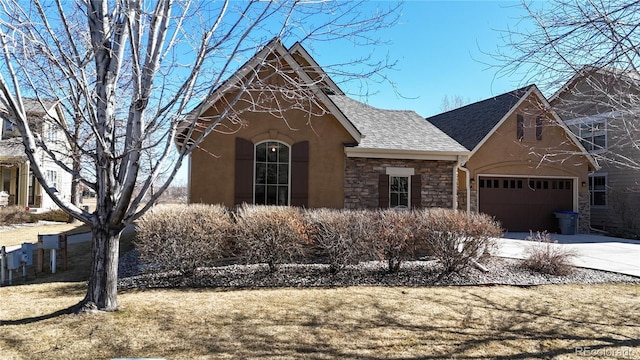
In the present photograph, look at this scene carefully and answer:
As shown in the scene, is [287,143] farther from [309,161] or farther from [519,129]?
[519,129]

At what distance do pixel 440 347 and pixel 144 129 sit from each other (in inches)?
190

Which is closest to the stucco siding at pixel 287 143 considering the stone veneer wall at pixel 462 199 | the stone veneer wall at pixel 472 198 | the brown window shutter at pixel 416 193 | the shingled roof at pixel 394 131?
the shingled roof at pixel 394 131

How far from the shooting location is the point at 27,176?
2197 cm

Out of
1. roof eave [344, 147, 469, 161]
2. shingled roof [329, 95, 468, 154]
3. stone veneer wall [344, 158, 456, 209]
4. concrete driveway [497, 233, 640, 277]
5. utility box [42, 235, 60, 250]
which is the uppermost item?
shingled roof [329, 95, 468, 154]

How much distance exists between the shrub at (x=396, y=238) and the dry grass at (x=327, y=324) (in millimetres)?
989

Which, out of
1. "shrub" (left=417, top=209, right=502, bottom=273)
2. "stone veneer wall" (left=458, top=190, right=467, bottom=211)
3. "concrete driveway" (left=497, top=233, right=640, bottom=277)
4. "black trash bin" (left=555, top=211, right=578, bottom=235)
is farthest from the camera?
"black trash bin" (left=555, top=211, right=578, bottom=235)

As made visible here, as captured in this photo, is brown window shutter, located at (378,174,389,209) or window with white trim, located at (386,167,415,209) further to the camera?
window with white trim, located at (386,167,415,209)

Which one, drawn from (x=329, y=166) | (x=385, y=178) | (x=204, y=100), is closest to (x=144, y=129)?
(x=204, y=100)

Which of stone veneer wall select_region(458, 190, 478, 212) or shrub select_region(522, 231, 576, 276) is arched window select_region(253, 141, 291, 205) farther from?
stone veneer wall select_region(458, 190, 478, 212)

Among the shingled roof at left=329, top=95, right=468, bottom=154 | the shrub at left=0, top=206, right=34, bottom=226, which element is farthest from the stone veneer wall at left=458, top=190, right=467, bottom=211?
the shrub at left=0, top=206, right=34, bottom=226

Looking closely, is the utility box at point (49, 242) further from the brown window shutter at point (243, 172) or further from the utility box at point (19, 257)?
the brown window shutter at point (243, 172)

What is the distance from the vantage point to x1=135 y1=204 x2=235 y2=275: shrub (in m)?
7.53

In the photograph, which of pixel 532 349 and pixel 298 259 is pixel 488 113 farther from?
pixel 532 349

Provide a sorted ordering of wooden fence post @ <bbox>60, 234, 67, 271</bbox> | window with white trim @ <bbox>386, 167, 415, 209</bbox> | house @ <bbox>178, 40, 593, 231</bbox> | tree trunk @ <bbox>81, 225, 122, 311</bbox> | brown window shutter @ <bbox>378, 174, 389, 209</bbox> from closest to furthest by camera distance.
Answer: tree trunk @ <bbox>81, 225, 122, 311</bbox>, wooden fence post @ <bbox>60, 234, 67, 271</bbox>, house @ <bbox>178, 40, 593, 231</bbox>, brown window shutter @ <bbox>378, 174, 389, 209</bbox>, window with white trim @ <bbox>386, 167, 415, 209</bbox>
